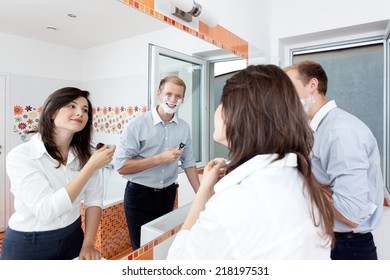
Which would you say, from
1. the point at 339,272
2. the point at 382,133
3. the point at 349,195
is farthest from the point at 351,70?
the point at 339,272

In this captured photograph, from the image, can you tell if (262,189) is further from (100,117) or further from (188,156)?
(188,156)

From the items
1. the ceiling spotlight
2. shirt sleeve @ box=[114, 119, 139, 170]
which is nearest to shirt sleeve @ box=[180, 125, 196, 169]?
shirt sleeve @ box=[114, 119, 139, 170]

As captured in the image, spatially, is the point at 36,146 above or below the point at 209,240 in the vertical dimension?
above

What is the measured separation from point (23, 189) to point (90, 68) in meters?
0.39

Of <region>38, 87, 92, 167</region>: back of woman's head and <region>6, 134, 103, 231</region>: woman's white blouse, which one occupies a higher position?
<region>38, 87, 92, 167</region>: back of woman's head

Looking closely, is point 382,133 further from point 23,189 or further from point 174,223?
point 23,189

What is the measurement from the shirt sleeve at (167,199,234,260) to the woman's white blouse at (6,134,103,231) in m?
0.38

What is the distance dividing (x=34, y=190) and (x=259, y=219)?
0.58 metres

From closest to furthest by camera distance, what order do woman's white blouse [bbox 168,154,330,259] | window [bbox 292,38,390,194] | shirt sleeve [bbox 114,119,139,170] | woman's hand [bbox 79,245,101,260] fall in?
woman's white blouse [bbox 168,154,330,259], woman's hand [bbox 79,245,101,260], shirt sleeve [bbox 114,119,139,170], window [bbox 292,38,390,194]

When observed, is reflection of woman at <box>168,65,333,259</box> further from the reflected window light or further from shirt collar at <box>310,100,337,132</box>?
the reflected window light

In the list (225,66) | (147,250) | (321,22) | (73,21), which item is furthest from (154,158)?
(321,22)

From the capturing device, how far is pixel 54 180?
2.51ft

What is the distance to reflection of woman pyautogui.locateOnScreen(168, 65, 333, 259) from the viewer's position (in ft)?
1.90

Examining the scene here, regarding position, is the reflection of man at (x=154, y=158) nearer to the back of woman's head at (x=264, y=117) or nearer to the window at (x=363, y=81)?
the back of woman's head at (x=264, y=117)
